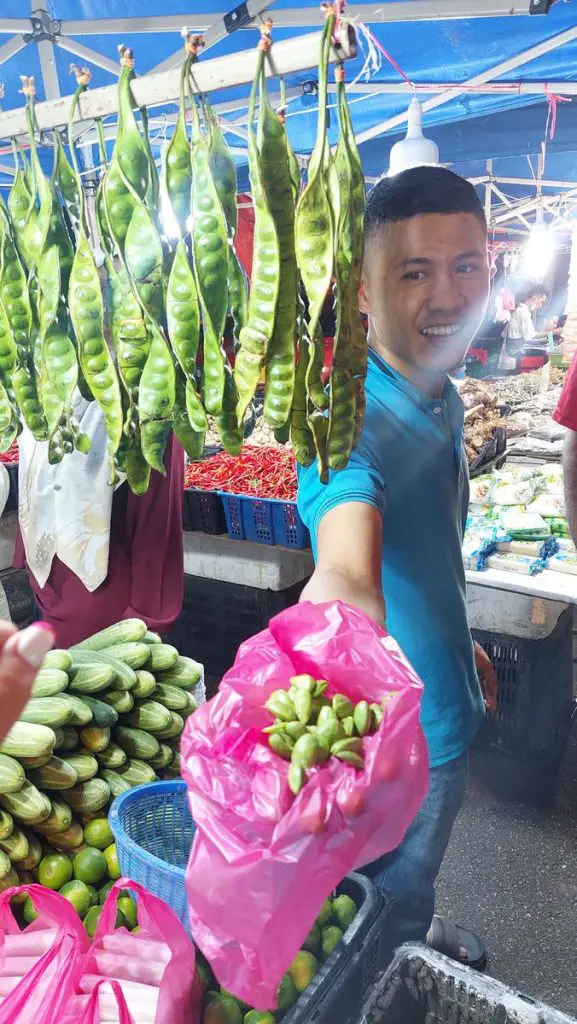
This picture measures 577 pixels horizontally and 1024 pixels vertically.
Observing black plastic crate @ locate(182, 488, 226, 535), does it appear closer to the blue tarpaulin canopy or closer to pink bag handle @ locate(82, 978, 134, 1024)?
the blue tarpaulin canopy

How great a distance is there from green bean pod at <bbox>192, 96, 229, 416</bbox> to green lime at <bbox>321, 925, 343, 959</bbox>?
1144mm

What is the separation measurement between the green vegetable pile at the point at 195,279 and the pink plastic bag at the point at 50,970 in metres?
0.86

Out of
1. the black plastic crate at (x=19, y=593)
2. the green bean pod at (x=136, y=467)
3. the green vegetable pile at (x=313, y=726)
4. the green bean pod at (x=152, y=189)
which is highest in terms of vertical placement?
the green bean pod at (x=152, y=189)

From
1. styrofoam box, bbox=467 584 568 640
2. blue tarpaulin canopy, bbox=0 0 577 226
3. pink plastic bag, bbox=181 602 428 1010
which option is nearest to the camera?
pink plastic bag, bbox=181 602 428 1010

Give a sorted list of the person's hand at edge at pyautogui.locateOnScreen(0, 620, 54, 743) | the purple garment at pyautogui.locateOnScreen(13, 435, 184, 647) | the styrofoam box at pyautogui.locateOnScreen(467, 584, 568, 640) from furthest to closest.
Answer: the styrofoam box at pyautogui.locateOnScreen(467, 584, 568, 640) < the purple garment at pyautogui.locateOnScreen(13, 435, 184, 647) < the person's hand at edge at pyautogui.locateOnScreen(0, 620, 54, 743)

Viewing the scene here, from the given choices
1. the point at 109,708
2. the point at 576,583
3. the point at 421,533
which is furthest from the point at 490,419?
the point at 109,708

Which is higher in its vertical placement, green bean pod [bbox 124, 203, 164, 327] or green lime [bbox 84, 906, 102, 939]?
green bean pod [bbox 124, 203, 164, 327]

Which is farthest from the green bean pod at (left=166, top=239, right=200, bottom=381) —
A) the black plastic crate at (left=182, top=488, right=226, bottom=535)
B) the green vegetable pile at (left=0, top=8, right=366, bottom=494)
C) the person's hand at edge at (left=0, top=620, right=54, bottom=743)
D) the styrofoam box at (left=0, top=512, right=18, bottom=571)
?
the styrofoam box at (left=0, top=512, right=18, bottom=571)

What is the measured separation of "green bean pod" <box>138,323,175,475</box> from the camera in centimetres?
143

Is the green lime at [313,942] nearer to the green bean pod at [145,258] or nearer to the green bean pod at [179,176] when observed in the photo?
the green bean pod at [145,258]

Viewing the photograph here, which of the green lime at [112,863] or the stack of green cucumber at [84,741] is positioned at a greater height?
the stack of green cucumber at [84,741]

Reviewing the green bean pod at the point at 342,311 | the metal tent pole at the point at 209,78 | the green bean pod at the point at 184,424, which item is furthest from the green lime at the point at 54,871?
the metal tent pole at the point at 209,78

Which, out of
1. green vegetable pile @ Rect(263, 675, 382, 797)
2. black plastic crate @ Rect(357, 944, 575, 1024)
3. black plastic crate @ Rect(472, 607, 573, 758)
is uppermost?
green vegetable pile @ Rect(263, 675, 382, 797)

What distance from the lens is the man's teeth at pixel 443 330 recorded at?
186cm
